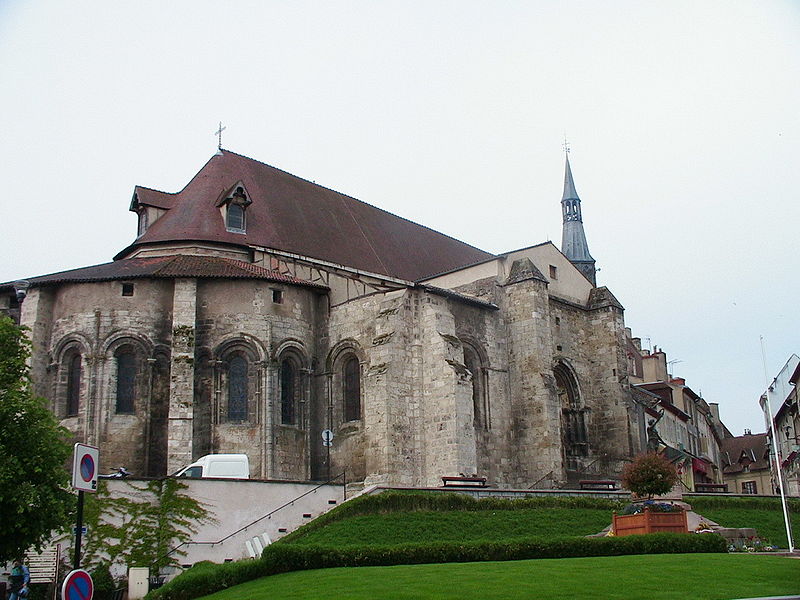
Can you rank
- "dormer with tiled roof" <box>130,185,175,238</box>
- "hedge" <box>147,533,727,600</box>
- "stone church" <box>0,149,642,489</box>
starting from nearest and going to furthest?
"hedge" <box>147,533,727,600</box>, "stone church" <box>0,149,642,489</box>, "dormer with tiled roof" <box>130,185,175,238</box>

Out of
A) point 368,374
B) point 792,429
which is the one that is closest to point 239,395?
point 368,374

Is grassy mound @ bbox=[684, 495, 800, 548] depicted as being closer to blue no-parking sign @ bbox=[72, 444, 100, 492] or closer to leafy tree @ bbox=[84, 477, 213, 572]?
leafy tree @ bbox=[84, 477, 213, 572]

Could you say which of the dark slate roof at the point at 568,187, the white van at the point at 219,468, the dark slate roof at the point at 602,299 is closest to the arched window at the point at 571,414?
the dark slate roof at the point at 602,299

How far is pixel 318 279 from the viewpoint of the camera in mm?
38188

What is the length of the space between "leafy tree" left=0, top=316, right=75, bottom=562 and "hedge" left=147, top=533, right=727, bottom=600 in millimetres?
3488

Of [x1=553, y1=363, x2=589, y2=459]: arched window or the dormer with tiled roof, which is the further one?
[x1=553, y1=363, x2=589, y2=459]: arched window

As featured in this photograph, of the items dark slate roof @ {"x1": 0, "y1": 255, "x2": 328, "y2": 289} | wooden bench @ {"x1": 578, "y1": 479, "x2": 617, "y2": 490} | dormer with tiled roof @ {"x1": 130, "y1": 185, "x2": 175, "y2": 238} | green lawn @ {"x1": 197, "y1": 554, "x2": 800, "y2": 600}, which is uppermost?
dormer with tiled roof @ {"x1": 130, "y1": 185, "x2": 175, "y2": 238}

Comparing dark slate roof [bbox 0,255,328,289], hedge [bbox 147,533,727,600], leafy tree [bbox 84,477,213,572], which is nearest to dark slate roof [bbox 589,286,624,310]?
dark slate roof [bbox 0,255,328,289]

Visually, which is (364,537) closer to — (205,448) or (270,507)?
(270,507)

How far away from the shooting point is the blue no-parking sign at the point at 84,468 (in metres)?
11.6

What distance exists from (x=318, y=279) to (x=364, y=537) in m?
15.7

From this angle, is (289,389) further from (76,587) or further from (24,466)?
(76,587)

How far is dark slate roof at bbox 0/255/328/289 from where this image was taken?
33.7 m

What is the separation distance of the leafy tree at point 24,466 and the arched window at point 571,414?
25.2 meters
